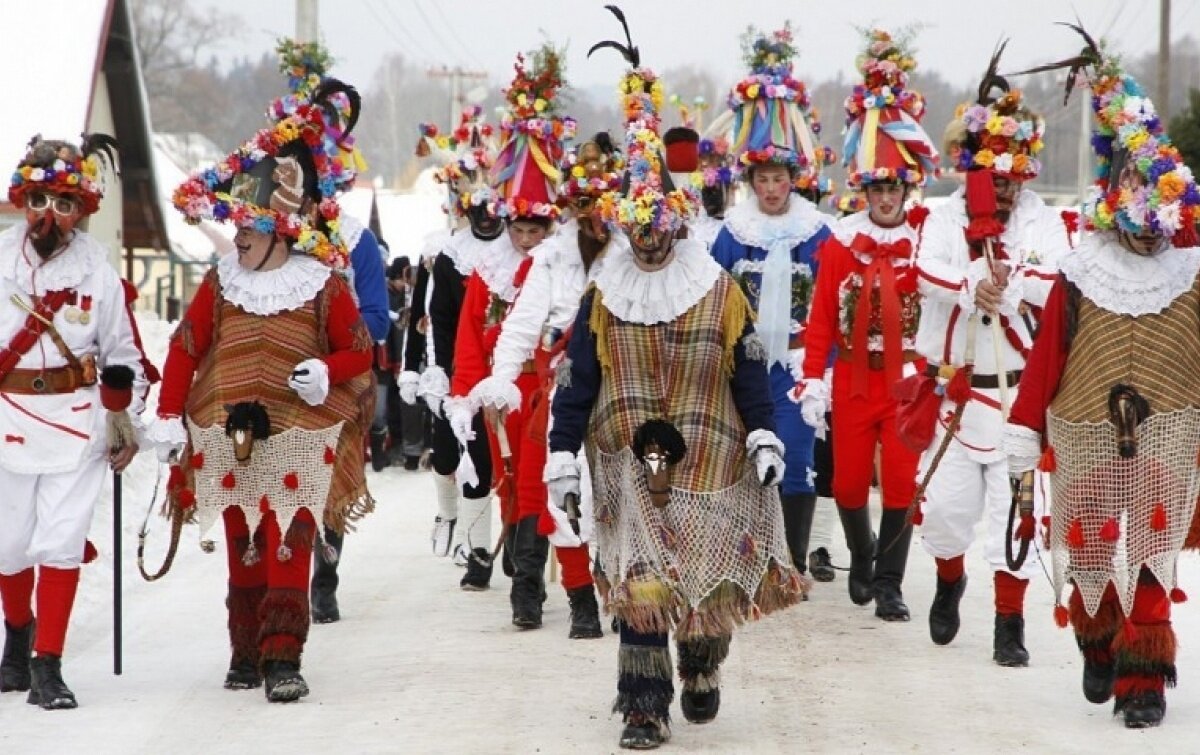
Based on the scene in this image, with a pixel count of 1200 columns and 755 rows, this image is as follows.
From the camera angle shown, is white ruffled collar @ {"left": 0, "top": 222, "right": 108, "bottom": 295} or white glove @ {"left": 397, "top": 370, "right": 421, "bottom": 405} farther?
white glove @ {"left": 397, "top": 370, "right": 421, "bottom": 405}

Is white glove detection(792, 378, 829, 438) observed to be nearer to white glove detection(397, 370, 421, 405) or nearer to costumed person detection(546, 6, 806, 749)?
costumed person detection(546, 6, 806, 749)

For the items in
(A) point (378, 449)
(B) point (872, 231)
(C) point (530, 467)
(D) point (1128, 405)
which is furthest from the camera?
(A) point (378, 449)

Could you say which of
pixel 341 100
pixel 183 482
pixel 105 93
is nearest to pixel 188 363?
pixel 183 482

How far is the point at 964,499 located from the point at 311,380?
117 inches

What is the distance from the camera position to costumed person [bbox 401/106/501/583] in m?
11.4

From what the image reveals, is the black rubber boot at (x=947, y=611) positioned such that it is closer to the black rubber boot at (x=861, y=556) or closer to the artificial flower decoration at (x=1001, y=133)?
the black rubber boot at (x=861, y=556)

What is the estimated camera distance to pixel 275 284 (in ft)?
Result: 28.0

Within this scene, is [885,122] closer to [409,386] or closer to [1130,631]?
[409,386]

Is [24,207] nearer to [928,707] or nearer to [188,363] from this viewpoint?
[188,363]

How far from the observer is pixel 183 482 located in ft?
28.3

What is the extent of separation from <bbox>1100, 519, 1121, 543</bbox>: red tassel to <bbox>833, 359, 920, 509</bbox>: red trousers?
2339 millimetres

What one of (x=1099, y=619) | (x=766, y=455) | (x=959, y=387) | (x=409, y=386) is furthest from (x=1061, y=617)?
(x=409, y=386)

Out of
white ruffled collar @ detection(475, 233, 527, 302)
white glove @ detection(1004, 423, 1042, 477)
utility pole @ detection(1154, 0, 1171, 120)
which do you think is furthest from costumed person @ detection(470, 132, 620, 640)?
utility pole @ detection(1154, 0, 1171, 120)

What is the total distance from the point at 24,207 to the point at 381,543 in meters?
Result: 5.76
